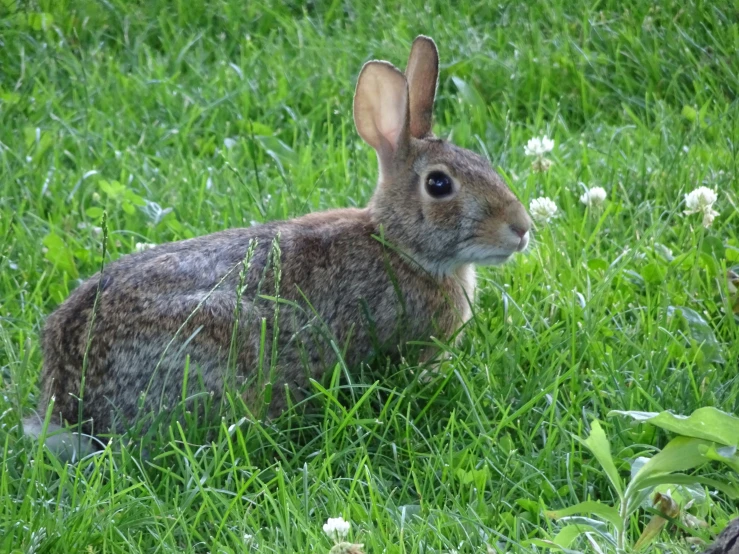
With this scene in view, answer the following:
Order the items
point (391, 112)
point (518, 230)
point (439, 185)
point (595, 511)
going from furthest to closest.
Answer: point (391, 112) → point (439, 185) → point (518, 230) → point (595, 511)

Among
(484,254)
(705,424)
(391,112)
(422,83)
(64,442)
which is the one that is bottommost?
(64,442)

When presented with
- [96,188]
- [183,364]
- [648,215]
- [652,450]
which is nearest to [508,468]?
[652,450]

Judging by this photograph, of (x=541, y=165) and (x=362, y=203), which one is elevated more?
(x=541, y=165)

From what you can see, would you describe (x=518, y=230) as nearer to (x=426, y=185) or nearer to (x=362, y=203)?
(x=426, y=185)

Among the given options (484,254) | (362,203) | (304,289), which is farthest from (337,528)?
(362,203)

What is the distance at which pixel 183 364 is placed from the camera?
4.00 metres

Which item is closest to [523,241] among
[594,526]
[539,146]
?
[539,146]

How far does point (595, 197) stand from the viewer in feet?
16.7

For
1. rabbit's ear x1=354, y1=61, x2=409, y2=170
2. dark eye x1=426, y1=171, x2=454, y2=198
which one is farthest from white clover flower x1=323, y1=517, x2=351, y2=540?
rabbit's ear x1=354, y1=61, x2=409, y2=170

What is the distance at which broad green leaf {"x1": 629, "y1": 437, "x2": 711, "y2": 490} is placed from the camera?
301 centimetres

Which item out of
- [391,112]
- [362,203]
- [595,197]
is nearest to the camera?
[391,112]

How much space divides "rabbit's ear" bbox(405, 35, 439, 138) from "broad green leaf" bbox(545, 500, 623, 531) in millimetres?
2225

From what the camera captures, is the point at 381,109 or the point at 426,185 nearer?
the point at 426,185

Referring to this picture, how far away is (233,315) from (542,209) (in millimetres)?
1495
